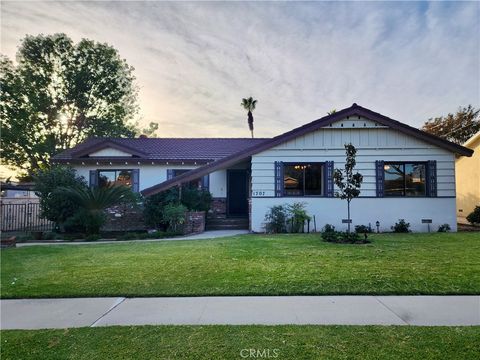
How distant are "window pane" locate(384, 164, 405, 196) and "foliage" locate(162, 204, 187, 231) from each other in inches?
320

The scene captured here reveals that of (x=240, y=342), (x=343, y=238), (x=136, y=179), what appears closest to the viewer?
(x=240, y=342)

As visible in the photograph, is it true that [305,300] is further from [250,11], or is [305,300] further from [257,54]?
[257,54]

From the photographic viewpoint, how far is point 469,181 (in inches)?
664

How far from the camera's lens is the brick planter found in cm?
1270

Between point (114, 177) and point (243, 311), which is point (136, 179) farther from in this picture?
point (243, 311)

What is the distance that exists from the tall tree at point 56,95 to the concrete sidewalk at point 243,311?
81.0 ft

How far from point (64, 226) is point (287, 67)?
37.9 feet

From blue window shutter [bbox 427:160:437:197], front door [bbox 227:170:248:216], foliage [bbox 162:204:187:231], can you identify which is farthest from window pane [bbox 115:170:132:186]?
blue window shutter [bbox 427:160:437:197]

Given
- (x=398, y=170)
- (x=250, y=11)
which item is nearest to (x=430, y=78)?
(x=398, y=170)

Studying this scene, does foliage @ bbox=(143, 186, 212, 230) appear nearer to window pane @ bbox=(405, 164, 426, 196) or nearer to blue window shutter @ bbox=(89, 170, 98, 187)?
blue window shutter @ bbox=(89, 170, 98, 187)

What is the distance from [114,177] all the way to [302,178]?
9.66m

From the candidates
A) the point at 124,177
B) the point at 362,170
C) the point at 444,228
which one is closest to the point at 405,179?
the point at 362,170

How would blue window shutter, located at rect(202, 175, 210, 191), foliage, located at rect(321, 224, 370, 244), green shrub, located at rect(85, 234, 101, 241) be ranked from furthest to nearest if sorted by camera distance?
blue window shutter, located at rect(202, 175, 210, 191) → green shrub, located at rect(85, 234, 101, 241) → foliage, located at rect(321, 224, 370, 244)

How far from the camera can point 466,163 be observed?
1739 cm
